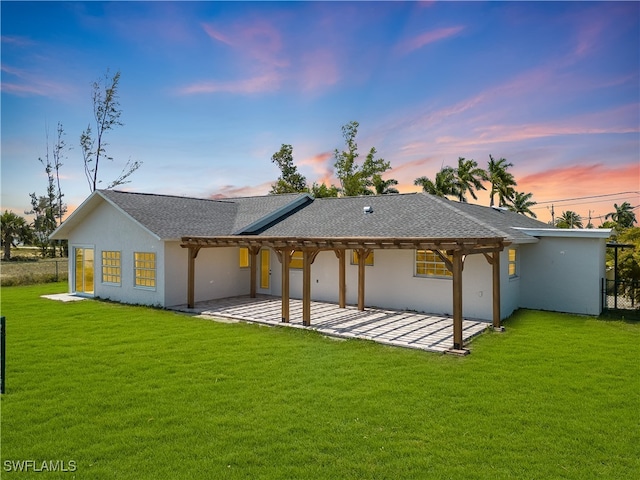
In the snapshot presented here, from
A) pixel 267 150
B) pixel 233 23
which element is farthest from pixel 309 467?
pixel 267 150

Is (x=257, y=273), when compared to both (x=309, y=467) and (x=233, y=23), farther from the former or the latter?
(x=309, y=467)

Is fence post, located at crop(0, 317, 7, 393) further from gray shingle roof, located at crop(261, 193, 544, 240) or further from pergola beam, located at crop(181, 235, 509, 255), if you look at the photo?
gray shingle roof, located at crop(261, 193, 544, 240)

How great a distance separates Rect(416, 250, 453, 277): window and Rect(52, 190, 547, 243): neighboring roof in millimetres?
1133

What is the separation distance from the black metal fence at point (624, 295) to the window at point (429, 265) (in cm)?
592

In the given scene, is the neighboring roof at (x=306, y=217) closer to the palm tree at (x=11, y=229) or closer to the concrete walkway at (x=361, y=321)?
the concrete walkway at (x=361, y=321)

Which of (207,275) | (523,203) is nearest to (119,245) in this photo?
(207,275)

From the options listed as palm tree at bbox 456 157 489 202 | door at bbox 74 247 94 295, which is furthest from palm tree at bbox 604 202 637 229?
door at bbox 74 247 94 295

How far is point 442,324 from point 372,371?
4.89 meters

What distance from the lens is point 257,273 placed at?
18.4 meters

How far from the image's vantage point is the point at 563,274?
14.4m

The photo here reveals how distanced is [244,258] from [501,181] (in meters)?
35.7

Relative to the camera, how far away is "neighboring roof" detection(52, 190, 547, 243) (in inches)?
531

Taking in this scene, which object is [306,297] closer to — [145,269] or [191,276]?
[191,276]

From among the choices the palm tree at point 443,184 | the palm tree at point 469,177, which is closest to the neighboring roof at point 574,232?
the palm tree at point 443,184
